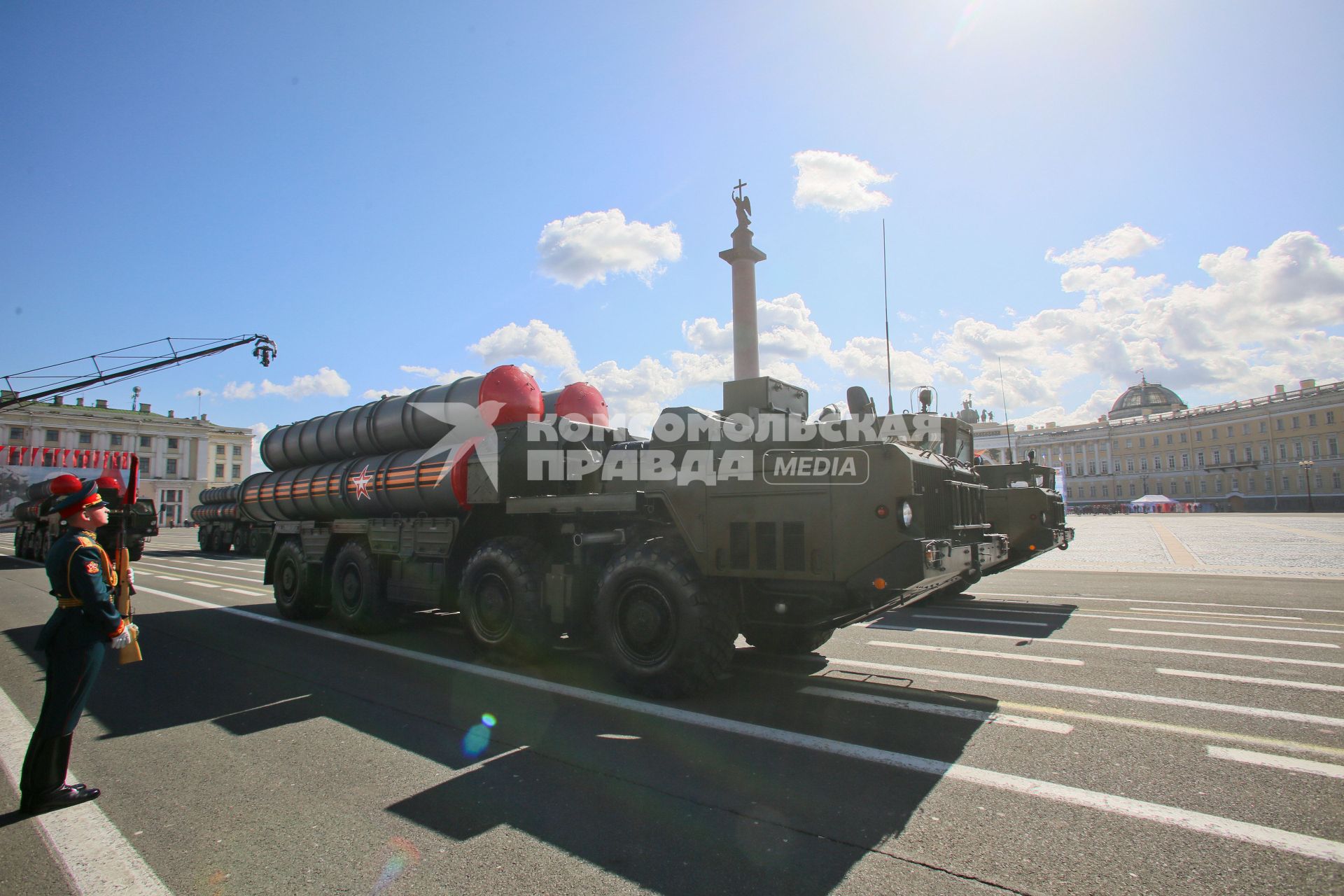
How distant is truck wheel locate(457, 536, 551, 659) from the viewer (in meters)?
7.10

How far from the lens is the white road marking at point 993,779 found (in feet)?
11.0

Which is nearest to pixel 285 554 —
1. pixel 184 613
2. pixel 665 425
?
pixel 184 613

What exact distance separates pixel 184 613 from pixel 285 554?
228 centimetres

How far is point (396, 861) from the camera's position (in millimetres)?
3307

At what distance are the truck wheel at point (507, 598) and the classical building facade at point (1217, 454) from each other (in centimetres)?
8566

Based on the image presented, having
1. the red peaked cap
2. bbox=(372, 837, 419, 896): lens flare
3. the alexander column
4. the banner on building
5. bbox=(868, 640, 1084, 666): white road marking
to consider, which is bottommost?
bbox=(868, 640, 1084, 666): white road marking

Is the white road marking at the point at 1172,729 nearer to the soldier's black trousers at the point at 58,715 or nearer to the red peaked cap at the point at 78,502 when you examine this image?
the soldier's black trousers at the point at 58,715

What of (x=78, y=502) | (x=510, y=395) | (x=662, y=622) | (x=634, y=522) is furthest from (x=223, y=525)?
(x=662, y=622)

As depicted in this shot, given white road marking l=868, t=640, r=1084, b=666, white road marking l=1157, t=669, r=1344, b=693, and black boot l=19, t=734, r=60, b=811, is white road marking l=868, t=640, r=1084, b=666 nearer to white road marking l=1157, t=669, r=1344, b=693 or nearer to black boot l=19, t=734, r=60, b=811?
white road marking l=1157, t=669, r=1344, b=693

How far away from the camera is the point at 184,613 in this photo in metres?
11.6

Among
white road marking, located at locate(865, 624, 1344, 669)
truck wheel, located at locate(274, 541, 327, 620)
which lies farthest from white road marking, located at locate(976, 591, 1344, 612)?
truck wheel, located at locate(274, 541, 327, 620)

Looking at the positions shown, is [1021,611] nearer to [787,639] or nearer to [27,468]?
[787,639]

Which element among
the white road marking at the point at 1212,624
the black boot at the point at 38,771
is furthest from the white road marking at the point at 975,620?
the black boot at the point at 38,771

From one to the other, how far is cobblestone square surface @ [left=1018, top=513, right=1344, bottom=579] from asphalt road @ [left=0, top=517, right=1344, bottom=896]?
1042 centimetres
